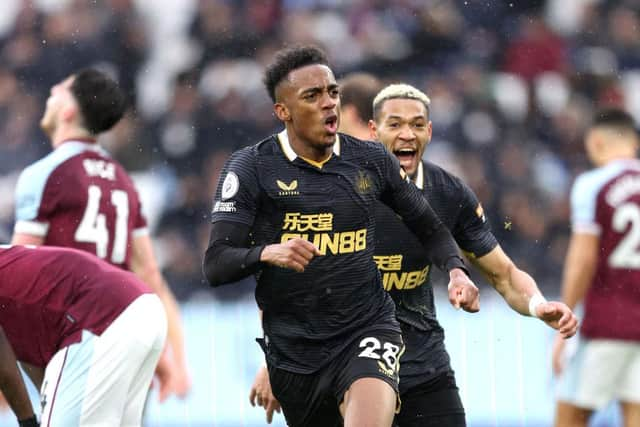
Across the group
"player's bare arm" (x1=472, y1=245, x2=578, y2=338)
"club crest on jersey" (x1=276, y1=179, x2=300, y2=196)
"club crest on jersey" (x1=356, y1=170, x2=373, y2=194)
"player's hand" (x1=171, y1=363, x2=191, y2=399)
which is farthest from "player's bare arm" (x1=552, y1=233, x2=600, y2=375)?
"club crest on jersey" (x1=276, y1=179, x2=300, y2=196)

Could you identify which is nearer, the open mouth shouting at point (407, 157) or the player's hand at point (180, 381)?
the open mouth shouting at point (407, 157)

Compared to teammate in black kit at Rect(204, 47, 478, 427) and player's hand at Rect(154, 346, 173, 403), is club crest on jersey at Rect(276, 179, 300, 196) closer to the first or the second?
teammate in black kit at Rect(204, 47, 478, 427)

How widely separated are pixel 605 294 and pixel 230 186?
3.97 metres

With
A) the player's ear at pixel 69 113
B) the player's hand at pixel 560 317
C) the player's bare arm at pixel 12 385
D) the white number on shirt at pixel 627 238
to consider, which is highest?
the player's ear at pixel 69 113

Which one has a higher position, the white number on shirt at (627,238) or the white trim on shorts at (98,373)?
the white number on shirt at (627,238)

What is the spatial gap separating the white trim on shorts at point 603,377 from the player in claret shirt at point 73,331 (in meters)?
3.64

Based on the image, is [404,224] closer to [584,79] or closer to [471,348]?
[471,348]

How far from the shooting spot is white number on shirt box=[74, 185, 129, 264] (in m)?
7.35

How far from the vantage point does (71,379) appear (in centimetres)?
565

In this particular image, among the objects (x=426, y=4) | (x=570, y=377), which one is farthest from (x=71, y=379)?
(x=426, y=4)

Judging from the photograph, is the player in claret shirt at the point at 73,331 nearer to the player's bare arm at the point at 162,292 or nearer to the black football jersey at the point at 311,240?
the black football jersey at the point at 311,240

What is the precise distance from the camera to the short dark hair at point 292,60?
5586 mm

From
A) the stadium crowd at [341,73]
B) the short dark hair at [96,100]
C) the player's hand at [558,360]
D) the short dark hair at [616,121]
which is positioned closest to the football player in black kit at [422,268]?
the short dark hair at [96,100]

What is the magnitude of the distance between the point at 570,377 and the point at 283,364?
3.53 m
